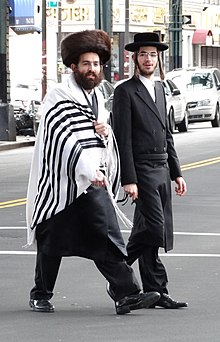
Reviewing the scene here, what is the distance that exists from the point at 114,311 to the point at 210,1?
64708mm

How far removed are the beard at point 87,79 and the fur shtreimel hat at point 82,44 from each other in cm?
11

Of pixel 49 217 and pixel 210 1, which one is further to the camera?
pixel 210 1

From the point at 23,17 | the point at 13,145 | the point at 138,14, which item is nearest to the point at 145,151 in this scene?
the point at 13,145

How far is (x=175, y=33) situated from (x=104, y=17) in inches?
413

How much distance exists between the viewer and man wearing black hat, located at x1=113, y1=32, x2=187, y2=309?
29.5 feet

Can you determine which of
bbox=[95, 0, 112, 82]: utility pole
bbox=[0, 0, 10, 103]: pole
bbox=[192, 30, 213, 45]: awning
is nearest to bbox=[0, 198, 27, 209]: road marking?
bbox=[0, 0, 10, 103]: pole

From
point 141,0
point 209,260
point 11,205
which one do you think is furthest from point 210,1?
point 209,260

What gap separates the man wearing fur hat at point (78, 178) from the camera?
8547 millimetres

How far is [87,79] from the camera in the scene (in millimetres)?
8617

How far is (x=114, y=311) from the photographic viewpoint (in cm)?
895

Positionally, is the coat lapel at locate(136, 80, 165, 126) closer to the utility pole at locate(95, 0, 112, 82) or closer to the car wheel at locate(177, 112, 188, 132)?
the car wheel at locate(177, 112, 188, 132)

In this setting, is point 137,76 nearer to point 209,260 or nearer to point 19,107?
point 209,260

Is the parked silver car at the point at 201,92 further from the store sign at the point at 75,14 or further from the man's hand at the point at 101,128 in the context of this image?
the man's hand at the point at 101,128

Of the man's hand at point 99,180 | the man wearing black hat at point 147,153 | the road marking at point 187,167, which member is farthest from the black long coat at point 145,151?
the road marking at point 187,167
